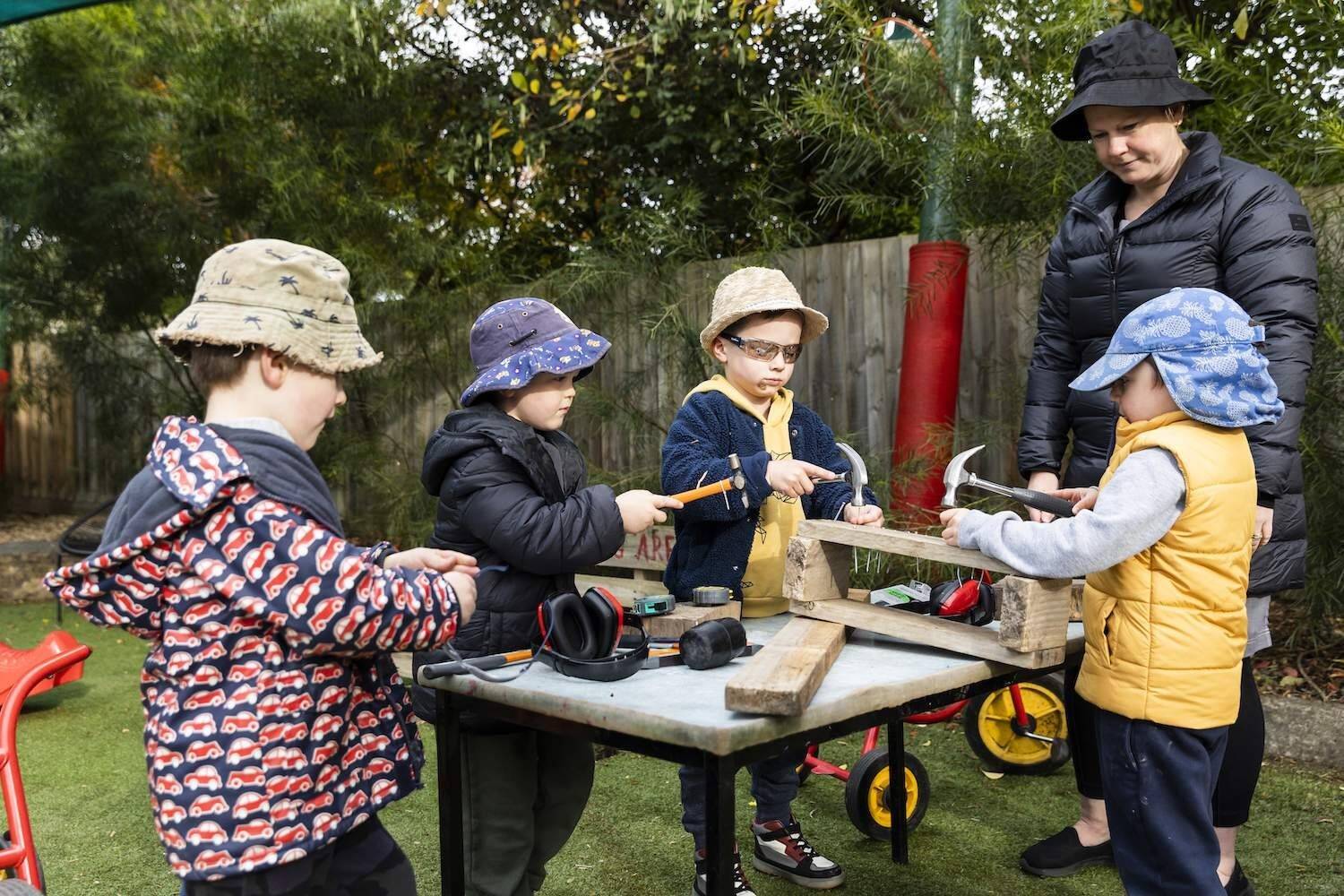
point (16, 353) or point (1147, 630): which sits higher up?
point (16, 353)

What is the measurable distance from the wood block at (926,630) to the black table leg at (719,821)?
64 cm

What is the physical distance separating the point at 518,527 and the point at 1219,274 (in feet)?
5.42

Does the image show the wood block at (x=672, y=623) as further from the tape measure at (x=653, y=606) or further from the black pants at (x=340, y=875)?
the black pants at (x=340, y=875)

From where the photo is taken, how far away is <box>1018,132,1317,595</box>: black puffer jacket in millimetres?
2406

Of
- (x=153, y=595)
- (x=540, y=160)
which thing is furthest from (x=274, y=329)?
(x=540, y=160)

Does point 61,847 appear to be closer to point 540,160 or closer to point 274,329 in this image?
point 274,329

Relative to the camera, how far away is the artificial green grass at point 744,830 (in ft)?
9.56

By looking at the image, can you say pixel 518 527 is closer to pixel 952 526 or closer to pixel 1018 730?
pixel 952 526

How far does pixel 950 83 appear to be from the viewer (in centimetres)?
433

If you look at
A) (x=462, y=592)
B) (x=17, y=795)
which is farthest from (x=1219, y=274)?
(x=17, y=795)

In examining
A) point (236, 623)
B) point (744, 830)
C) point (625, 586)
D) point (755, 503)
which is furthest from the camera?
point (625, 586)

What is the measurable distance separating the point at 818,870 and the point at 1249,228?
186 centimetres

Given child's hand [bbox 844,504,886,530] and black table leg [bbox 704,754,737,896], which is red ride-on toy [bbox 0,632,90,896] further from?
child's hand [bbox 844,504,886,530]

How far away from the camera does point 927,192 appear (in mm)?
4430
